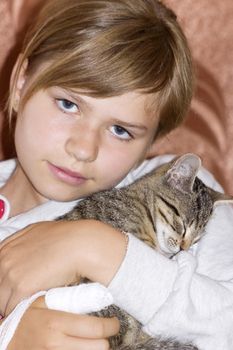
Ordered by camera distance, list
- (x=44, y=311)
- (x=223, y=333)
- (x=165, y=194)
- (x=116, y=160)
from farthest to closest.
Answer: (x=165, y=194), (x=116, y=160), (x=223, y=333), (x=44, y=311)

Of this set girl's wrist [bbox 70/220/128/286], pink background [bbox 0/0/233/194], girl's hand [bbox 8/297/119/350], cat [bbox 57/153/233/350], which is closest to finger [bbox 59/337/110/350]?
girl's hand [bbox 8/297/119/350]

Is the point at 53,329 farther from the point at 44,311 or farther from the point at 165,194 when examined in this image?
the point at 165,194

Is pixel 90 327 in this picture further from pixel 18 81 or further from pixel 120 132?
pixel 18 81

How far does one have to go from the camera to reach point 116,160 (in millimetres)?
1266

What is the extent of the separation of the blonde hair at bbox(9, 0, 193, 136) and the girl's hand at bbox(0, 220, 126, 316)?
0.26 meters

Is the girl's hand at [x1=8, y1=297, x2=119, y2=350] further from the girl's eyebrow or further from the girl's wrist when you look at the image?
the girl's eyebrow

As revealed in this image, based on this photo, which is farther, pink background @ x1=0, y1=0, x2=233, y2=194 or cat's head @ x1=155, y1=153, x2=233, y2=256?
pink background @ x1=0, y1=0, x2=233, y2=194

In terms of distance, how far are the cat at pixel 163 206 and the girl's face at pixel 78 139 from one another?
47mm

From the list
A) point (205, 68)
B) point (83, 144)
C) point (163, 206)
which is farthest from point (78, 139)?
point (205, 68)

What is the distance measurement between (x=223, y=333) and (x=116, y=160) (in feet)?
1.27

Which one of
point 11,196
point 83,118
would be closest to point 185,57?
point 83,118

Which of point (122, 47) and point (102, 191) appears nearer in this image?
point (122, 47)

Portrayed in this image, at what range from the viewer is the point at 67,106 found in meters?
1.23

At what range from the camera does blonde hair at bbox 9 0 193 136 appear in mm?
1193
